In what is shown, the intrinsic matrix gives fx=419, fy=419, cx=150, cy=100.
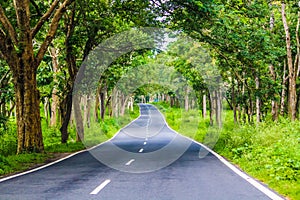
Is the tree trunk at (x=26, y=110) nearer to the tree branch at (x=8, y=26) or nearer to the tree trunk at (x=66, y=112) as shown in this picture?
the tree branch at (x=8, y=26)

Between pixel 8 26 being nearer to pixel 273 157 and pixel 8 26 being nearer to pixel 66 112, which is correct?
pixel 66 112

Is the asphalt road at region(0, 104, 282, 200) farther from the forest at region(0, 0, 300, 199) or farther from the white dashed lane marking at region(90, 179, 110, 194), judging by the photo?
the forest at region(0, 0, 300, 199)

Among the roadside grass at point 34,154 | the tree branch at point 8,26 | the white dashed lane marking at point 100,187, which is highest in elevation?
the tree branch at point 8,26

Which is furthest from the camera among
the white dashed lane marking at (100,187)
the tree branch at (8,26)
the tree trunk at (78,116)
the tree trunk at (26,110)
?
the tree trunk at (78,116)

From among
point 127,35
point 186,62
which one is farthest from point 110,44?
point 186,62

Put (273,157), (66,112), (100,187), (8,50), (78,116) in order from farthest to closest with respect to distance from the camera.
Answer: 1. (78,116)
2. (66,112)
3. (8,50)
4. (273,157)
5. (100,187)

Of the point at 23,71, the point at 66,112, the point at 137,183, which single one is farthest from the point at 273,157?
the point at 66,112

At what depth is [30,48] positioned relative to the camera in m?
17.3

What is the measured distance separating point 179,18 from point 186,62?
18598 millimetres

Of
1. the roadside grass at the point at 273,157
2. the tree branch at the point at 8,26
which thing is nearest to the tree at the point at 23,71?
the tree branch at the point at 8,26

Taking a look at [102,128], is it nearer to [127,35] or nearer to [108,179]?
[127,35]

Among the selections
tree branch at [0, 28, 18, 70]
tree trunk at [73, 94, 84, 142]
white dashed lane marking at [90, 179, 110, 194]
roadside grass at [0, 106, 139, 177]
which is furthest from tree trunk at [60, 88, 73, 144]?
white dashed lane marking at [90, 179, 110, 194]

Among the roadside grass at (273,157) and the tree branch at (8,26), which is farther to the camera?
the tree branch at (8,26)

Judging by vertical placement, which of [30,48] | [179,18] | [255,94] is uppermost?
[179,18]
